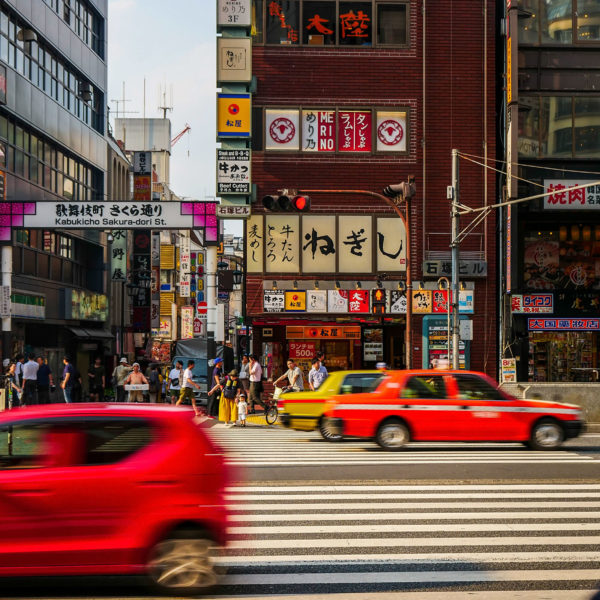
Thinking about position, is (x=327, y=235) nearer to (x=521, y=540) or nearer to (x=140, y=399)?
(x=140, y=399)

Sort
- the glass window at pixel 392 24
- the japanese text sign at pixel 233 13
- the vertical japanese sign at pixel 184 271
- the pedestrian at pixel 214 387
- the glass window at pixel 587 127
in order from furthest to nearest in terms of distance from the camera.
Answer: the vertical japanese sign at pixel 184 271
the glass window at pixel 392 24
the glass window at pixel 587 127
the japanese text sign at pixel 233 13
the pedestrian at pixel 214 387

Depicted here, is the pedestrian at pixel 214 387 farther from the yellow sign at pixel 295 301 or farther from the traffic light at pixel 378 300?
the traffic light at pixel 378 300

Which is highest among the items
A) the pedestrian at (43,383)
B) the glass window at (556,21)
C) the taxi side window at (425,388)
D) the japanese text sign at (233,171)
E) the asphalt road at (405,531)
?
the glass window at (556,21)

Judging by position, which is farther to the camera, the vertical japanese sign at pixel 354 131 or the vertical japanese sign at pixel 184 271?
the vertical japanese sign at pixel 184 271

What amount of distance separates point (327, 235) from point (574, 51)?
36.6 ft

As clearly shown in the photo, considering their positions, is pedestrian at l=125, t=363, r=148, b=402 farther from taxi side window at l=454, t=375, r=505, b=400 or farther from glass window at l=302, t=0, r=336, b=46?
glass window at l=302, t=0, r=336, b=46

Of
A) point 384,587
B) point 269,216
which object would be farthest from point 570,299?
point 384,587

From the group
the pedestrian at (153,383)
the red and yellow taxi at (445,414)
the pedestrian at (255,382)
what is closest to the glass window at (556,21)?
the pedestrian at (255,382)

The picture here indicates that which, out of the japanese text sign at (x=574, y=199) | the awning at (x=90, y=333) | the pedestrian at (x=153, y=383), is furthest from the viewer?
the awning at (x=90, y=333)

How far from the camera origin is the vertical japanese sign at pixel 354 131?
120 ft

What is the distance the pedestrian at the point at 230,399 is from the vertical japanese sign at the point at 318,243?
1010cm

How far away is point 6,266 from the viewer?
34.2 metres

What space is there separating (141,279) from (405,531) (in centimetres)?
5227

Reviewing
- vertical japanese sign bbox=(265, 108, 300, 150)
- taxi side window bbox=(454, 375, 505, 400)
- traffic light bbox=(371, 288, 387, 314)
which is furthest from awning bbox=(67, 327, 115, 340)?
taxi side window bbox=(454, 375, 505, 400)
